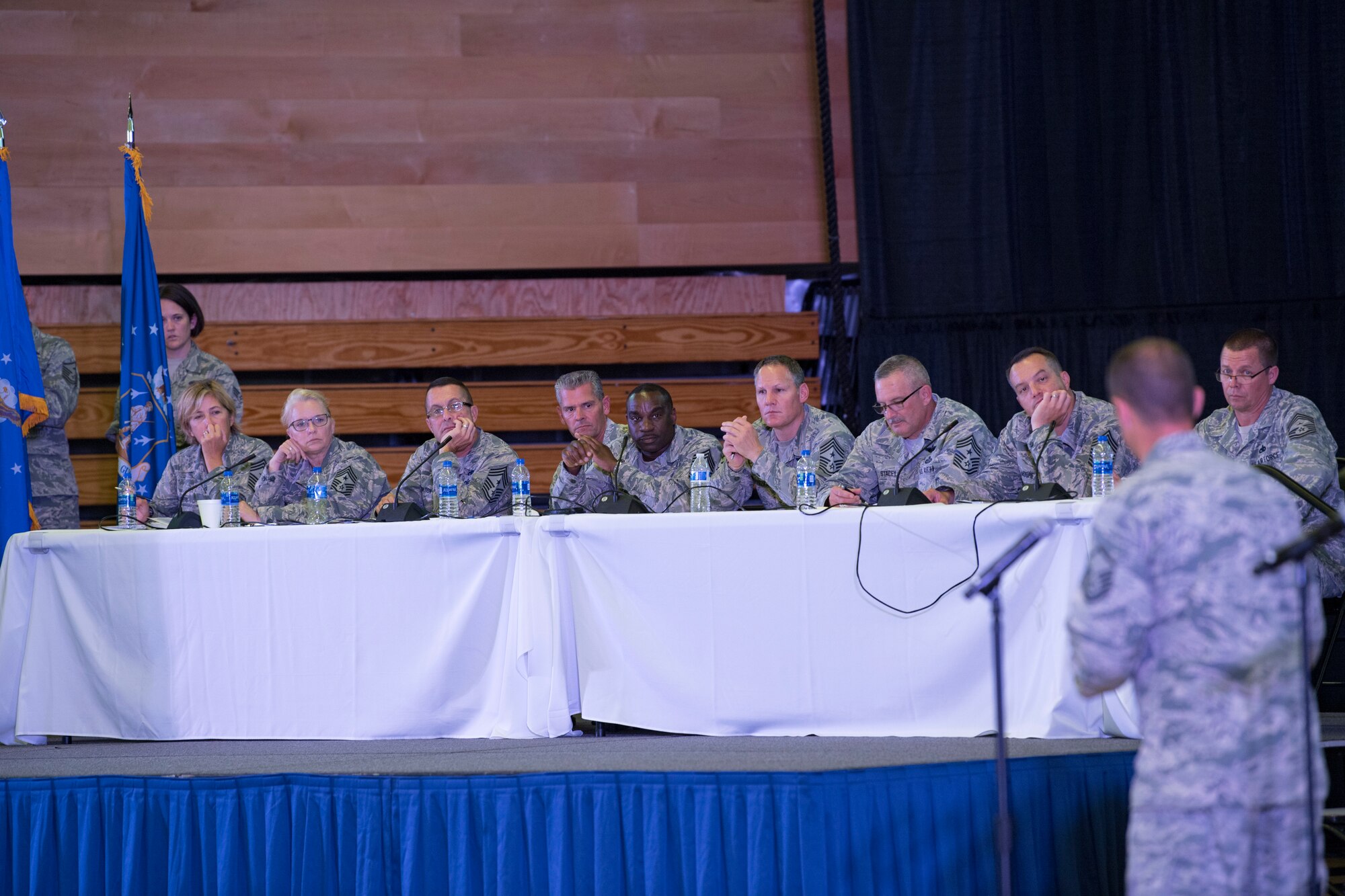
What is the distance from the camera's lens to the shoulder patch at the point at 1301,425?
3.74 m

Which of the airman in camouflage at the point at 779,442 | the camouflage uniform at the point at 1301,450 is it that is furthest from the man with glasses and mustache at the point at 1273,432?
the airman in camouflage at the point at 779,442

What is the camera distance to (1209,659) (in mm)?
1631

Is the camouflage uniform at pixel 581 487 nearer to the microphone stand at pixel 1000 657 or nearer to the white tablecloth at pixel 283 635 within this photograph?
the white tablecloth at pixel 283 635

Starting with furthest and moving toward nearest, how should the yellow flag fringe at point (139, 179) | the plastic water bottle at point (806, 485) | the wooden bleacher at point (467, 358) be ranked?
the wooden bleacher at point (467, 358), the yellow flag fringe at point (139, 179), the plastic water bottle at point (806, 485)

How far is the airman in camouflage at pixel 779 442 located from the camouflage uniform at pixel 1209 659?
2153mm

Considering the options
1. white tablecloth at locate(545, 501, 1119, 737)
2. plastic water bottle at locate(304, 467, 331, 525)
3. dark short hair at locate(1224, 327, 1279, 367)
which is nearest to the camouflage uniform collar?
white tablecloth at locate(545, 501, 1119, 737)

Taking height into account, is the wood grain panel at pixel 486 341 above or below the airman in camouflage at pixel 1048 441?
above

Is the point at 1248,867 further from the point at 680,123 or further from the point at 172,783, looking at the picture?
the point at 680,123

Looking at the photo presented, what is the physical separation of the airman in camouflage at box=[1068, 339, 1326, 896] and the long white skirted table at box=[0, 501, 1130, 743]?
4.08 feet

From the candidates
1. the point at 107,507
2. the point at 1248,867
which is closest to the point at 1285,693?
the point at 1248,867

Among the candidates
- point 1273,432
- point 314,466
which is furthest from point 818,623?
point 314,466

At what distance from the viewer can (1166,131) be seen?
5.46 m

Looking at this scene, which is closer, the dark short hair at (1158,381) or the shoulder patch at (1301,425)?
the dark short hair at (1158,381)

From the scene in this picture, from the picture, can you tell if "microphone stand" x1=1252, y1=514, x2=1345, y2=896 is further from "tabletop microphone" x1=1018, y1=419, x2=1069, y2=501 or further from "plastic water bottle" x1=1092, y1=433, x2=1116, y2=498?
"plastic water bottle" x1=1092, y1=433, x2=1116, y2=498
